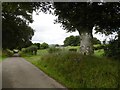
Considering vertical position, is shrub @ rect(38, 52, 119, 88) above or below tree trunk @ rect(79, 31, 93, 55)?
below

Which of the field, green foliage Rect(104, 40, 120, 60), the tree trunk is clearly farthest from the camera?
the tree trunk

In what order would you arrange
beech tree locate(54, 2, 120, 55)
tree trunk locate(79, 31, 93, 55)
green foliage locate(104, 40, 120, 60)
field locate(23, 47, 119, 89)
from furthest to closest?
tree trunk locate(79, 31, 93, 55) < green foliage locate(104, 40, 120, 60) < beech tree locate(54, 2, 120, 55) < field locate(23, 47, 119, 89)

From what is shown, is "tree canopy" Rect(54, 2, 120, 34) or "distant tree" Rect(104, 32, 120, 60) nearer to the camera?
"tree canopy" Rect(54, 2, 120, 34)

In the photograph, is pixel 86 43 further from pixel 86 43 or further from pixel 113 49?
pixel 113 49

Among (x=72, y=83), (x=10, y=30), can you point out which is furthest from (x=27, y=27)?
(x=72, y=83)

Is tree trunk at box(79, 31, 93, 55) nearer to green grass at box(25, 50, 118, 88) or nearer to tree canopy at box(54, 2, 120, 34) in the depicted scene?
tree canopy at box(54, 2, 120, 34)

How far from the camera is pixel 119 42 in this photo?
18.2m

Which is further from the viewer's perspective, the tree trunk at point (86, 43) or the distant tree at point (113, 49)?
the tree trunk at point (86, 43)

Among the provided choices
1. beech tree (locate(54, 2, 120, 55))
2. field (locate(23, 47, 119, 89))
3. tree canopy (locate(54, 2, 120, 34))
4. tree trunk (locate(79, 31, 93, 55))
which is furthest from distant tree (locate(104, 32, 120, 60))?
tree trunk (locate(79, 31, 93, 55))

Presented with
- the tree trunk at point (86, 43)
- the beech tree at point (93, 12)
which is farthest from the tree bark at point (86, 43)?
the beech tree at point (93, 12)

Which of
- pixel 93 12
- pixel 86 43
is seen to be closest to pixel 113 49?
pixel 93 12

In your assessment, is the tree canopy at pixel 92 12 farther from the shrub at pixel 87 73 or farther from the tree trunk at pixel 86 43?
the tree trunk at pixel 86 43

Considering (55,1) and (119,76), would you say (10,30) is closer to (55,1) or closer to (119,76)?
(55,1)

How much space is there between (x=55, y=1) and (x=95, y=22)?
Result: 3.08 meters
